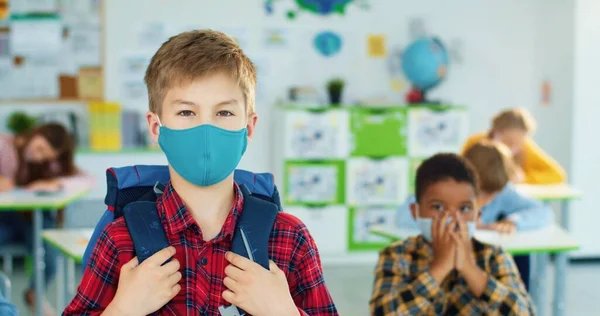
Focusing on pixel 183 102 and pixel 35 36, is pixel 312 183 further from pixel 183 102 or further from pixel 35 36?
pixel 183 102

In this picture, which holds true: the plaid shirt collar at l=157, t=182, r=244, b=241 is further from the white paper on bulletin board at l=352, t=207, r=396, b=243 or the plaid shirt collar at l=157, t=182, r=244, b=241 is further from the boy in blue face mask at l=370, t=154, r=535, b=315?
the white paper on bulletin board at l=352, t=207, r=396, b=243

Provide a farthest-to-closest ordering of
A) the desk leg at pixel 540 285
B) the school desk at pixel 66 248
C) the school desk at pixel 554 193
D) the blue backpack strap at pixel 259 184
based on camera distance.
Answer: the school desk at pixel 554 193 → the desk leg at pixel 540 285 → the school desk at pixel 66 248 → the blue backpack strap at pixel 259 184

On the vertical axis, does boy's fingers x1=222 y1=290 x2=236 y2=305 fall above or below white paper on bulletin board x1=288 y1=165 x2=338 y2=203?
above

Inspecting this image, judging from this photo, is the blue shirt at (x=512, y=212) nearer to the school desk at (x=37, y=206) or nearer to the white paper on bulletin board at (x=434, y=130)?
the school desk at (x=37, y=206)

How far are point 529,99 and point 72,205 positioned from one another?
362 cm

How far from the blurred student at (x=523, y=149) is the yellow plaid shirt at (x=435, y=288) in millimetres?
2933

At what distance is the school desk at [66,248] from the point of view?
10.7 feet

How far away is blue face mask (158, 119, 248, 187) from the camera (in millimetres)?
1400

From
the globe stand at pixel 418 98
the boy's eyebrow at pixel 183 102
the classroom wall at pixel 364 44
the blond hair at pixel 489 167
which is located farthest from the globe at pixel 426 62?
the boy's eyebrow at pixel 183 102

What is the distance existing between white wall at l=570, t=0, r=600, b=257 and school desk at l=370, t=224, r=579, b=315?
240 cm

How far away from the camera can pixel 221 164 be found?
4.69 ft

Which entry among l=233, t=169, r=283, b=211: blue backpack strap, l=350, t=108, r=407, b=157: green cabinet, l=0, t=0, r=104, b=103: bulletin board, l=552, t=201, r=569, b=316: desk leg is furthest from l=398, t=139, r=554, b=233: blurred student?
l=0, t=0, r=104, b=103: bulletin board

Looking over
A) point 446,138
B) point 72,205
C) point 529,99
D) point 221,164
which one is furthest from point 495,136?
point 221,164

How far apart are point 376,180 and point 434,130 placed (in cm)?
56
